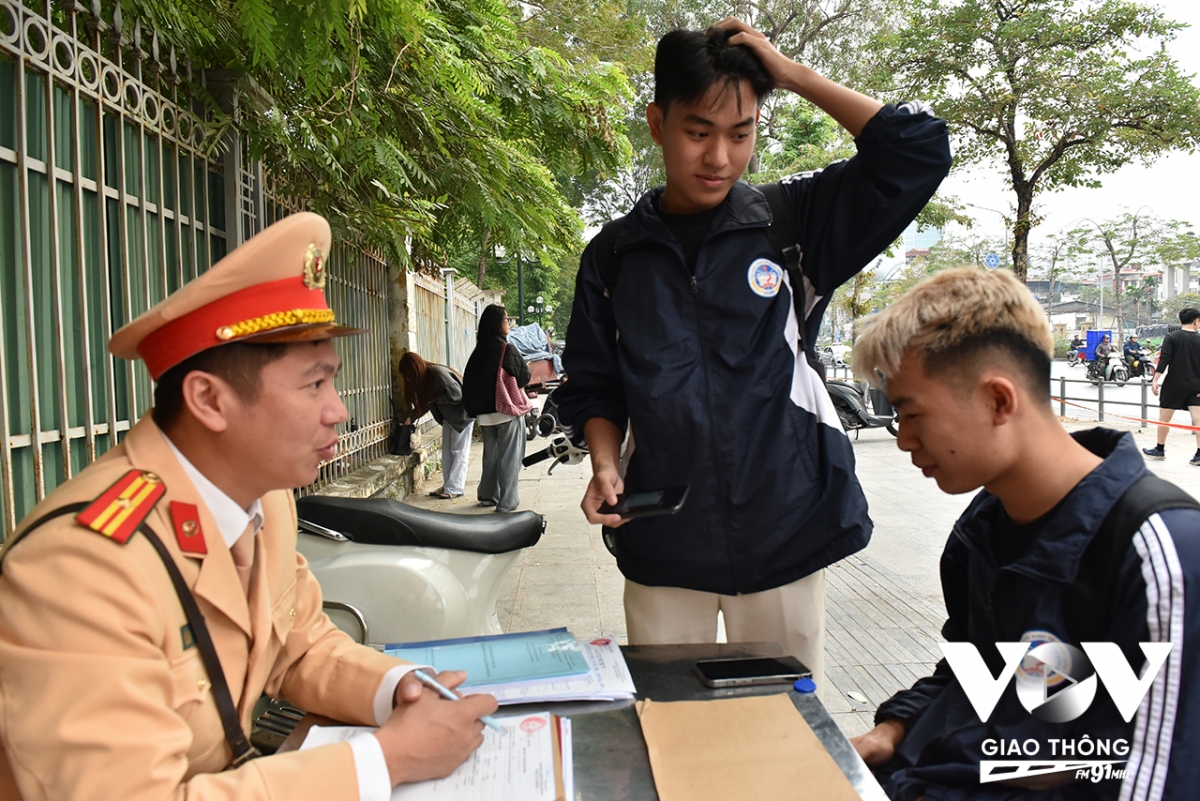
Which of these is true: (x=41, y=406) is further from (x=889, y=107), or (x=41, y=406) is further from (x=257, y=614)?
(x=889, y=107)

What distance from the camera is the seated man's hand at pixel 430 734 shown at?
1220mm

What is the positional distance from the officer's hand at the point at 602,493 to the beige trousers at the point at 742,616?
23 cm

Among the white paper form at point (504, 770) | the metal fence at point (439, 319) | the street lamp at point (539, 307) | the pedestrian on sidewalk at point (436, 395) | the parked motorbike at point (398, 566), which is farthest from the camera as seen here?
the street lamp at point (539, 307)

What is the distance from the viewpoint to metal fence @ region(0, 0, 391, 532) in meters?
2.58

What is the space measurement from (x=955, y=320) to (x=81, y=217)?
9.51ft

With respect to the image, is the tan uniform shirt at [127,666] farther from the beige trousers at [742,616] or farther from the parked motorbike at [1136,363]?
the parked motorbike at [1136,363]

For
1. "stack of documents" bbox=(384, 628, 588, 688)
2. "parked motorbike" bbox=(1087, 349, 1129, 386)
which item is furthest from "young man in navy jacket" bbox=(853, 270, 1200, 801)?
"parked motorbike" bbox=(1087, 349, 1129, 386)

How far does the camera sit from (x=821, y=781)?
1194 mm

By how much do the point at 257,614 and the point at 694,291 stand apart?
1.16 meters

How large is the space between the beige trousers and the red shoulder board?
1171 mm

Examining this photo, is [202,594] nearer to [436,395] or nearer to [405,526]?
[405,526]

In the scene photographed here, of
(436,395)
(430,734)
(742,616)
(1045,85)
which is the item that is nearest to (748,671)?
(742,616)

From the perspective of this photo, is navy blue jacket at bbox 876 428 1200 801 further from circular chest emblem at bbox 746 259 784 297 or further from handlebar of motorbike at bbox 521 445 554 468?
handlebar of motorbike at bbox 521 445 554 468

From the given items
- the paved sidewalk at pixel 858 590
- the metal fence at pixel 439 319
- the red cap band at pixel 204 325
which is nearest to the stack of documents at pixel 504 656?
the red cap band at pixel 204 325
